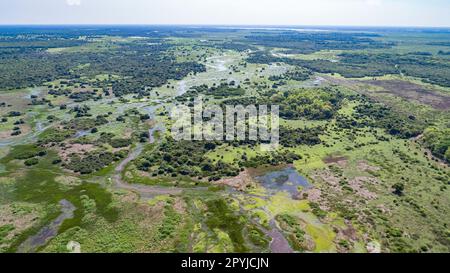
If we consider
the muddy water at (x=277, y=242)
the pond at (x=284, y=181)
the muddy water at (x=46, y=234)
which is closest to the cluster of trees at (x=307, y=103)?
the pond at (x=284, y=181)

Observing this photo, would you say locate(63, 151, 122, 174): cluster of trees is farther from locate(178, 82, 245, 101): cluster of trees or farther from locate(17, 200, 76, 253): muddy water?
locate(178, 82, 245, 101): cluster of trees

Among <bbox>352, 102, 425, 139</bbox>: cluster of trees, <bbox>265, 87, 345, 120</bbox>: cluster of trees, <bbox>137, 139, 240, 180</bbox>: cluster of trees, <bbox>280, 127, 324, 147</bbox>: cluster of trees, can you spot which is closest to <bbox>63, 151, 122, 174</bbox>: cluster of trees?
<bbox>137, 139, 240, 180</bbox>: cluster of trees

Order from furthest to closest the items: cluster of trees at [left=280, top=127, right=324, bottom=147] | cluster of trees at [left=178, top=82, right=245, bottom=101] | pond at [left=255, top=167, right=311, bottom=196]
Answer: cluster of trees at [left=178, top=82, right=245, bottom=101], cluster of trees at [left=280, top=127, right=324, bottom=147], pond at [left=255, top=167, right=311, bottom=196]

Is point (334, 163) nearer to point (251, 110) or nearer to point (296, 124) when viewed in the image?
point (296, 124)

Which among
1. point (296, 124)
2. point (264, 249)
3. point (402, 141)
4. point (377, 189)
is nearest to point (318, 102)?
point (296, 124)

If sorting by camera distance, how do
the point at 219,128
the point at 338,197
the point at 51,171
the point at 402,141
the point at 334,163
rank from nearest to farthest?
the point at 338,197, the point at 51,171, the point at 334,163, the point at 402,141, the point at 219,128

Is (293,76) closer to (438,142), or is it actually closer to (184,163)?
(438,142)

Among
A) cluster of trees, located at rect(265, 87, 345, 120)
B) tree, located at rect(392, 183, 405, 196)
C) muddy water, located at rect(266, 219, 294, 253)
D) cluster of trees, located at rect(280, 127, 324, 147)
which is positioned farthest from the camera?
cluster of trees, located at rect(265, 87, 345, 120)
